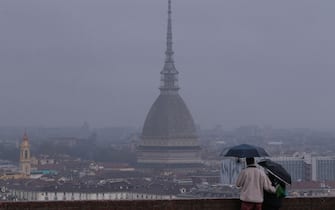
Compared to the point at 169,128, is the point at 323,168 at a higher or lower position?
lower

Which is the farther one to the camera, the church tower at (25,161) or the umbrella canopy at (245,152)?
the church tower at (25,161)

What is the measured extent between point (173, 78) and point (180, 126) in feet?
13.6

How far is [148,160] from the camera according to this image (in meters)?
81.6

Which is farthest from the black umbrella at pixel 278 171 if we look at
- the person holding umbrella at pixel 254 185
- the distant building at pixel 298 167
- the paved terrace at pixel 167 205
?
the distant building at pixel 298 167

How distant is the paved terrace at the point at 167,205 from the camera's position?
24.9 ft

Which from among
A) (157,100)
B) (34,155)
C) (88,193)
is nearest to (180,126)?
(157,100)

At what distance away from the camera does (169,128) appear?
275 ft

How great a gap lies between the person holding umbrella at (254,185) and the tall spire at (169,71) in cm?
7470

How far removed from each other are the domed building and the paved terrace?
7328 cm

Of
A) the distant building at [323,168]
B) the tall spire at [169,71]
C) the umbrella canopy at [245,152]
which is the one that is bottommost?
the distant building at [323,168]

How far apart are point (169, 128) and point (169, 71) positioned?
491cm

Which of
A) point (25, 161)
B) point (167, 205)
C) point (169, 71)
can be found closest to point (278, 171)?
point (167, 205)

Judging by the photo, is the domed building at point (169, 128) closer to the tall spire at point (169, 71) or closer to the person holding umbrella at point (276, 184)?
the tall spire at point (169, 71)

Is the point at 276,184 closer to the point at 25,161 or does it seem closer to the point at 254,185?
the point at 254,185
